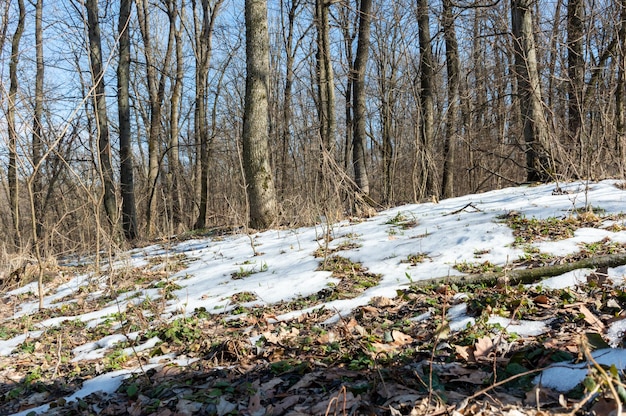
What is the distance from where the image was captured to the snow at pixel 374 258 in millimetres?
3273

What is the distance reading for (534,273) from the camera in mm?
2938

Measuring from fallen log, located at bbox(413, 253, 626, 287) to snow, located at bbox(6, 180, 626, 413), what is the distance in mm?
59

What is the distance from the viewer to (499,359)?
6.53ft

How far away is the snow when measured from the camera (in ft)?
10.7

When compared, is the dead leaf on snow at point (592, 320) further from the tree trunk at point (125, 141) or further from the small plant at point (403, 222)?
the tree trunk at point (125, 141)

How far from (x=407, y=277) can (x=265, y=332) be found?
1.25 metres

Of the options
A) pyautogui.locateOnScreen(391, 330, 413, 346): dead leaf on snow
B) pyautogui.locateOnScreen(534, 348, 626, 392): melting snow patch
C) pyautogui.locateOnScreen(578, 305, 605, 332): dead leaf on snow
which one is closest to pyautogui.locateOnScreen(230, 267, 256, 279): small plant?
pyautogui.locateOnScreen(391, 330, 413, 346): dead leaf on snow

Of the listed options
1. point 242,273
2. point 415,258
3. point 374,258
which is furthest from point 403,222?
point 242,273

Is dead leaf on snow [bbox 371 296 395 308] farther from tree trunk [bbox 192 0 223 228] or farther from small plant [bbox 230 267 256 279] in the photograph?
tree trunk [bbox 192 0 223 228]

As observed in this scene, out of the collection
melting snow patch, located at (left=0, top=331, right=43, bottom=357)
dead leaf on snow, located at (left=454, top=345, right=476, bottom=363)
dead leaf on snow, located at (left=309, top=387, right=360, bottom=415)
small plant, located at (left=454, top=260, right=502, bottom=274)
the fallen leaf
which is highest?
small plant, located at (left=454, top=260, right=502, bottom=274)

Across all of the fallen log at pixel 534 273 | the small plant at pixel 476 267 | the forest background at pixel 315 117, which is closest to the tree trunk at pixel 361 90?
the forest background at pixel 315 117

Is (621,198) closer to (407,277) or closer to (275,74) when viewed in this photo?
(407,277)

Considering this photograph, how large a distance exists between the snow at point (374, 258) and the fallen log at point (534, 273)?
Result: 6 cm

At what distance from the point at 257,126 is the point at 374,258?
371 centimetres
